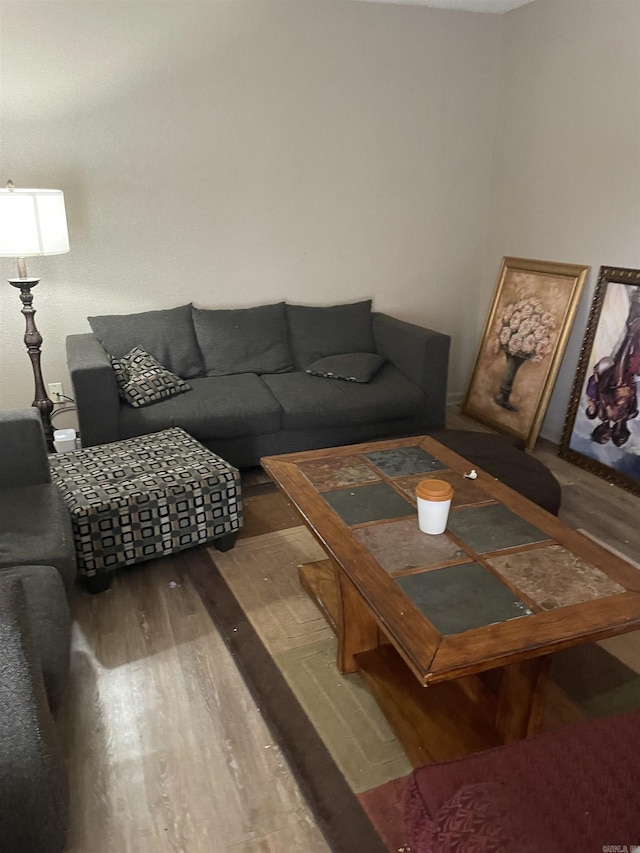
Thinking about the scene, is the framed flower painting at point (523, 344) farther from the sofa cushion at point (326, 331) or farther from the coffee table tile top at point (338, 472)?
the coffee table tile top at point (338, 472)

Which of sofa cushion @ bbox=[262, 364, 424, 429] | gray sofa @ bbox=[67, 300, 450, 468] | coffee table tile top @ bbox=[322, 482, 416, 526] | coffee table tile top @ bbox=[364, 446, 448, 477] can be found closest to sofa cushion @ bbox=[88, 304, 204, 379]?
gray sofa @ bbox=[67, 300, 450, 468]

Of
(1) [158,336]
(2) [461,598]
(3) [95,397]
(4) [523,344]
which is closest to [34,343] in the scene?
(3) [95,397]

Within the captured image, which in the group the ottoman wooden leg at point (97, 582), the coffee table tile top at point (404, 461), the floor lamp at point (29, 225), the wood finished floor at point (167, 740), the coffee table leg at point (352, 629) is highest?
the floor lamp at point (29, 225)

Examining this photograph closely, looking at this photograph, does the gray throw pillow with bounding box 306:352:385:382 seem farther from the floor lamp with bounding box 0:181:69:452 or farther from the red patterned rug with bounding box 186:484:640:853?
the floor lamp with bounding box 0:181:69:452

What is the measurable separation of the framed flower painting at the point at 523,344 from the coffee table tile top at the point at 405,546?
6.94 ft

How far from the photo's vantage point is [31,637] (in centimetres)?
144

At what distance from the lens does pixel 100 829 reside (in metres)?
1.49

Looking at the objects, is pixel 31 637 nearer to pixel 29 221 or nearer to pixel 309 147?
pixel 29 221

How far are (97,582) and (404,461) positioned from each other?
1.22 metres

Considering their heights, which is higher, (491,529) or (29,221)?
(29,221)

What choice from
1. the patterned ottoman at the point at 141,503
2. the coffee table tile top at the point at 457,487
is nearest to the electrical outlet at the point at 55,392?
the patterned ottoman at the point at 141,503

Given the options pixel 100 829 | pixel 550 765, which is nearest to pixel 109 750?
pixel 100 829

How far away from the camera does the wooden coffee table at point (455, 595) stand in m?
1.38

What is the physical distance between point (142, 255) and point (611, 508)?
2814mm
